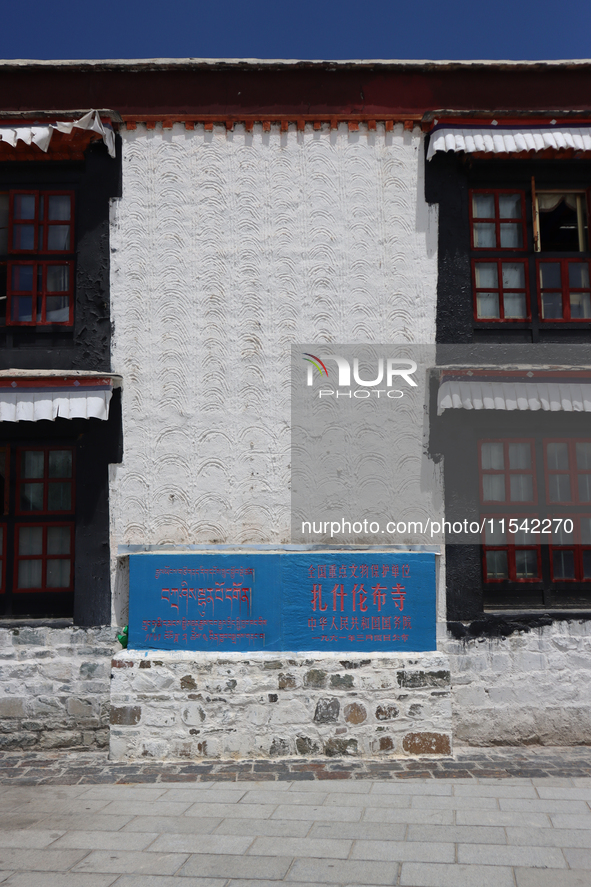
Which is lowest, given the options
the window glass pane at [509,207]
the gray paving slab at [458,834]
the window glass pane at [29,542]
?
the gray paving slab at [458,834]

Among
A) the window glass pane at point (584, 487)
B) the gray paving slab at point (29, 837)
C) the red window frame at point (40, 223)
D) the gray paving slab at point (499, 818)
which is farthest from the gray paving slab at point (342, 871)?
the red window frame at point (40, 223)

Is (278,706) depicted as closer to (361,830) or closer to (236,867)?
(361,830)

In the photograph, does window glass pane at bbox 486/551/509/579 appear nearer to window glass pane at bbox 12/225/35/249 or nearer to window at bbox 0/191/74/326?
window at bbox 0/191/74/326

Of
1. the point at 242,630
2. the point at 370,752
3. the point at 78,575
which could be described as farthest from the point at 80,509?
the point at 370,752

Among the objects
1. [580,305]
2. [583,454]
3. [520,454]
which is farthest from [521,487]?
[580,305]

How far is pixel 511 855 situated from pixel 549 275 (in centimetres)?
571

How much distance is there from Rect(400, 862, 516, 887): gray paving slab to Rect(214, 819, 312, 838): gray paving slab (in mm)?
710

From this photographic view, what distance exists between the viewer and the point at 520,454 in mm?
7215

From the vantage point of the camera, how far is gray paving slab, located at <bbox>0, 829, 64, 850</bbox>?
15.1 feet

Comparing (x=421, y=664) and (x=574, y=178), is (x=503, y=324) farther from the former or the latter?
(x=421, y=664)

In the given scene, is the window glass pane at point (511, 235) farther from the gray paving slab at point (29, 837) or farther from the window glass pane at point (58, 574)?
the gray paving slab at point (29, 837)

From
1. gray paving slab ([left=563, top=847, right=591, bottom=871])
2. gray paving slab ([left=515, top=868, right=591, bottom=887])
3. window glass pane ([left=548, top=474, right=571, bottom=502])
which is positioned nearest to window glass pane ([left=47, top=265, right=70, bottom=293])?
window glass pane ([left=548, top=474, right=571, bottom=502])

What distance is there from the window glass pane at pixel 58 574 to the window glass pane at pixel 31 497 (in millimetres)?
608

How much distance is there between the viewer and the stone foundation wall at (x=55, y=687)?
6.70 m
